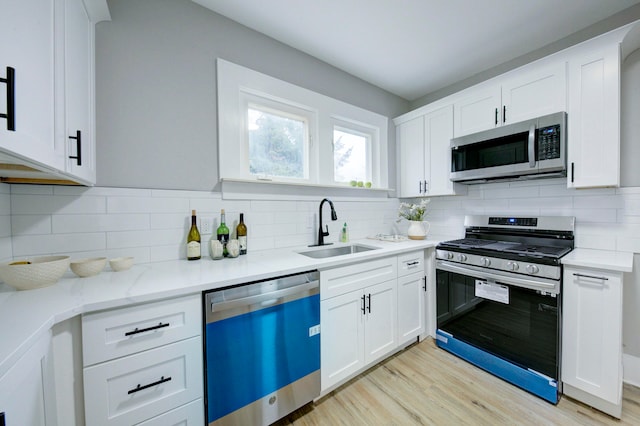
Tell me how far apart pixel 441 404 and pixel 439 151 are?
7.39ft

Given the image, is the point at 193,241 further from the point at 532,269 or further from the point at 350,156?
the point at 532,269

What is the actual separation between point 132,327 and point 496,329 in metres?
2.33

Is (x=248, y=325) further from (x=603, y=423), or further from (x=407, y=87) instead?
(x=407, y=87)

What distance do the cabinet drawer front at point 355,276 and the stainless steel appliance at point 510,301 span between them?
605mm

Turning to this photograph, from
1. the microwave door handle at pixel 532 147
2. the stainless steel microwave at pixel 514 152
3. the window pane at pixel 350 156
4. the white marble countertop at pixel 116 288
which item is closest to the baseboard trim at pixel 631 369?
the stainless steel microwave at pixel 514 152

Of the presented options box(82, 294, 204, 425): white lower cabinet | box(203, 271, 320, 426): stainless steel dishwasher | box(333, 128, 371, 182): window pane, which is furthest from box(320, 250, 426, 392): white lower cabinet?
box(333, 128, 371, 182): window pane

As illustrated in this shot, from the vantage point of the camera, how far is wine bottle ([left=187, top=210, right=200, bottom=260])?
1604mm

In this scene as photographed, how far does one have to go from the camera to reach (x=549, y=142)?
188cm

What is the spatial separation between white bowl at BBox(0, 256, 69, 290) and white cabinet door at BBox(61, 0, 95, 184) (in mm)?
413

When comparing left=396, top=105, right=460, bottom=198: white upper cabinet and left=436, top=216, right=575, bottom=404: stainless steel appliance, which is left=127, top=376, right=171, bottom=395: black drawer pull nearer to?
left=436, top=216, right=575, bottom=404: stainless steel appliance

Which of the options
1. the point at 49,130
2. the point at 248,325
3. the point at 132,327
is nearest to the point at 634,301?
the point at 248,325

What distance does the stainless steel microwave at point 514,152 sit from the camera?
1.86 meters

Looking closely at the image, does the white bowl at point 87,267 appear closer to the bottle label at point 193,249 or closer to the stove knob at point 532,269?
the bottle label at point 193,249

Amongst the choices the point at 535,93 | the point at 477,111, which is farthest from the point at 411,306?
the point at 535,93
